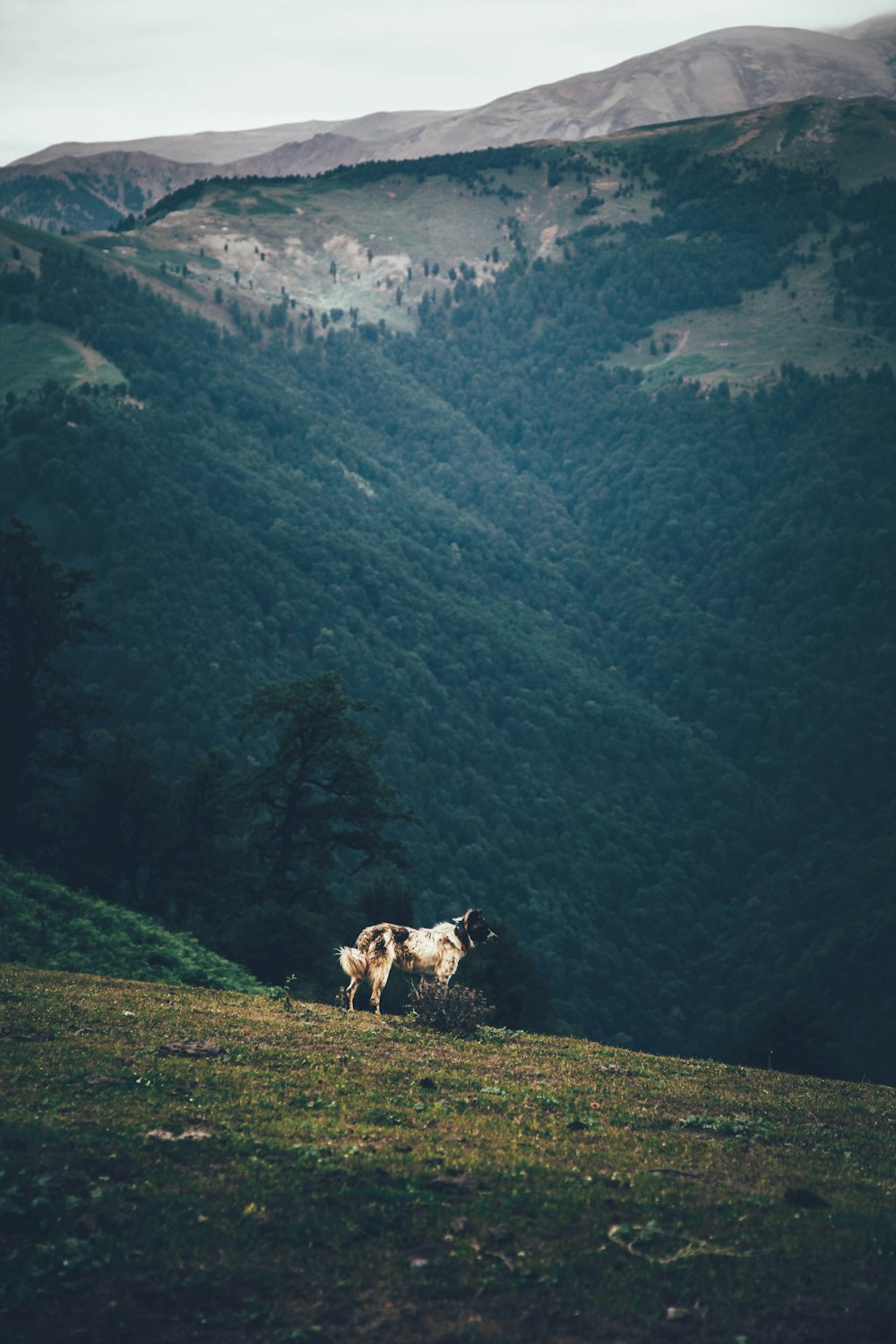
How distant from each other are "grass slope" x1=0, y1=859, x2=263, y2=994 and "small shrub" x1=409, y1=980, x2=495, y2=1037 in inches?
310

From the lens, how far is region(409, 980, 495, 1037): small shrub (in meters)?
24.7

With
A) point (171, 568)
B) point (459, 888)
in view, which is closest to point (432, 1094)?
point (459, 888)

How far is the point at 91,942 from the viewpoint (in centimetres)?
3188

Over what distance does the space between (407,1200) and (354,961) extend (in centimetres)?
1218

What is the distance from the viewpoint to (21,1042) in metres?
19.5

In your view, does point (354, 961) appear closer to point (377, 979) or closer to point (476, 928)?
point (377, 979)

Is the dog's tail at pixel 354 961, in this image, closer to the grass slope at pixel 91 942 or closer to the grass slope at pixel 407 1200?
the grass slope at pixel 407 1200

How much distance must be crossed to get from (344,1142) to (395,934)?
9943mm

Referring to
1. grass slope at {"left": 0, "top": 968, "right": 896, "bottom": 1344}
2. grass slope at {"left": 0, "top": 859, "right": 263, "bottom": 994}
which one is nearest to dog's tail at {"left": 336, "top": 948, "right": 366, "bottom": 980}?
grass slope at {"left": 0, "top": 968, "right": 896, "bottom": 1344}

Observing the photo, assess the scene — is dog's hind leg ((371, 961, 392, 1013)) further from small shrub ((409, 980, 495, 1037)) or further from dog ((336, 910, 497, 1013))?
small shrub ((409, 980, 495, 1037))

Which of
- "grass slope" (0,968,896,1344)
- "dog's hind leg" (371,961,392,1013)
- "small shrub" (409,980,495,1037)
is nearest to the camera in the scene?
"grass slope" (0,968,896,1344)

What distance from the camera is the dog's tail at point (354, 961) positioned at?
26.1m

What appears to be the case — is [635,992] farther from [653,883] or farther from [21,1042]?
[21,1042]

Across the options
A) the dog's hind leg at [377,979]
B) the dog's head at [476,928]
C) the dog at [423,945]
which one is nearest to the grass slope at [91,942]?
the dog's hind leg at [377,979]
